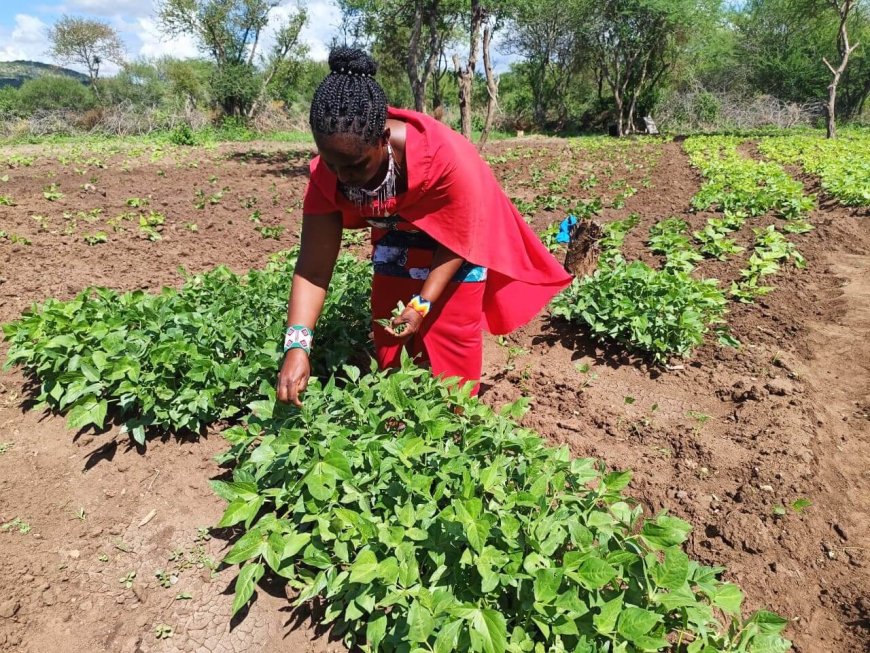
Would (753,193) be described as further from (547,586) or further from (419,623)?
(419,623)

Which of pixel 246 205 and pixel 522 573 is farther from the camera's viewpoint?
pixel 246 205

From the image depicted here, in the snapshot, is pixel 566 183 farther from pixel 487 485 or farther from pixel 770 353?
pixel 487 485

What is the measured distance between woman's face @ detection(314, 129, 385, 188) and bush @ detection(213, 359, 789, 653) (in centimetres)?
78

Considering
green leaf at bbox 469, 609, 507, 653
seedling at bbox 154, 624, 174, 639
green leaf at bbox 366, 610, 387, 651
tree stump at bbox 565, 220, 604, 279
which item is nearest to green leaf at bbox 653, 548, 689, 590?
green leaf at bbox 469, 609, 507, 653

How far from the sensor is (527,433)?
6.88ft

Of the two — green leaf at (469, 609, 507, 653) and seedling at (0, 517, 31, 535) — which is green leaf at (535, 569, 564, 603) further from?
seedling at (0, 517, 31, 535)

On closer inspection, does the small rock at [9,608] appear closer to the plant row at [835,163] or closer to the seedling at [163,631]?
the seedling at [163,631]

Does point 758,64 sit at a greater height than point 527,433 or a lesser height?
greater

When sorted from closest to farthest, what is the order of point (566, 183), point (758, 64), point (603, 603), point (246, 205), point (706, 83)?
point (603, 603) < point (246, 205) < point (566, 183) < point (758, 64) < point (706, 83)

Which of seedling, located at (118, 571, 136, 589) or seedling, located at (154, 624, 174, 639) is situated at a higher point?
seedling, located at (118, 571, 136, 589)

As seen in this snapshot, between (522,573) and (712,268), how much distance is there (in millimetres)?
4566

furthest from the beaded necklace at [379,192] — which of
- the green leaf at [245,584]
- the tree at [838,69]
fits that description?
the tree at [838,69]

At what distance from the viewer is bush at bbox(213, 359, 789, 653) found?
150cm

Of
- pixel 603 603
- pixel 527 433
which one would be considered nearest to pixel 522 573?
pixel 603 603
